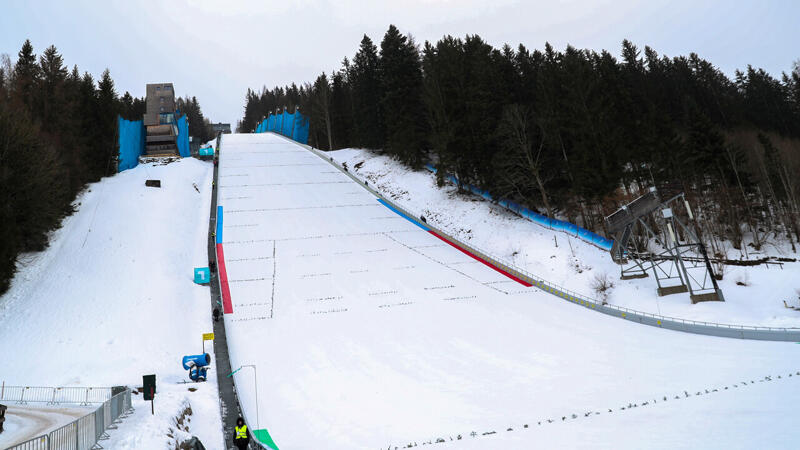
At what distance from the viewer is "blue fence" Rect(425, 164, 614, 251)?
23.7 m

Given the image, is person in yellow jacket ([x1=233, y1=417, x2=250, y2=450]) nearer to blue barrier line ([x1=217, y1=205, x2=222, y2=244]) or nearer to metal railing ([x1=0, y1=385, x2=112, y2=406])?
metal railing ([x1=0, y1=385, x2=112, y2=406])

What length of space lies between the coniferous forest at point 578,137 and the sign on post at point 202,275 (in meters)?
17.7

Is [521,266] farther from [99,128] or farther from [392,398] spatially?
[99,128]

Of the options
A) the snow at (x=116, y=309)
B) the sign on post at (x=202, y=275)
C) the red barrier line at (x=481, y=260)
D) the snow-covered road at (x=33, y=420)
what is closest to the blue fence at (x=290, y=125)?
the snow at (x=116, y=309)

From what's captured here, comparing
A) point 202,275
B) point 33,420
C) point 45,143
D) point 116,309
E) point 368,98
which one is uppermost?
point 368,98

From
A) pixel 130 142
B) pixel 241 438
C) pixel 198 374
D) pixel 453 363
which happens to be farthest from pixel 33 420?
pixel 130 142

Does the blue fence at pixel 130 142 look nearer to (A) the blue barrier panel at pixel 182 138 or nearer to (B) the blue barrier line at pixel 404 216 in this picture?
(A) the blue barrier panel at pixel 182 138

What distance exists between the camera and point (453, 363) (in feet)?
46.6

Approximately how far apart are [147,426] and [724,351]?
1625cm

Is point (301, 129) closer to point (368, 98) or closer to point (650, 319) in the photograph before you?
point (368, 98)

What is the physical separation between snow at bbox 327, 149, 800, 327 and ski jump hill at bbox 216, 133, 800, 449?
178 centimetres

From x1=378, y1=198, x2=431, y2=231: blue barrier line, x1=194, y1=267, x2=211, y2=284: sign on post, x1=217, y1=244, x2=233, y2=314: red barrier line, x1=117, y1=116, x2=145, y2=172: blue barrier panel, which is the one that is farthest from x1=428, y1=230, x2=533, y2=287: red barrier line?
x1=117, y1=116, x2=145, y2=172: blue barrier panel

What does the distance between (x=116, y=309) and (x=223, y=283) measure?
4.42 m

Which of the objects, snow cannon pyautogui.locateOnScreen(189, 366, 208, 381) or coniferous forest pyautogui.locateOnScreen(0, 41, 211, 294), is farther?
coniferous forest pyautogui.locateOnScreen(0, 41, 211, 294)
